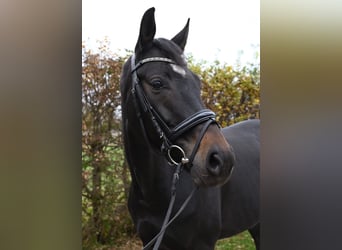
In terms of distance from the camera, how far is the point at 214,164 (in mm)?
2012

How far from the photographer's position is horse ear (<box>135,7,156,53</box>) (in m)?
2.18

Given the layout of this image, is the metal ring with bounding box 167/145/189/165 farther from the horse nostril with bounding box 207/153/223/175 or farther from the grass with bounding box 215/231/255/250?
the grass with bounding box 215/231/255/250

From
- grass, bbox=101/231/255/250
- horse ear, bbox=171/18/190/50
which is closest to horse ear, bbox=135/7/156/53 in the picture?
horse ear, bbox=171/18/190/50

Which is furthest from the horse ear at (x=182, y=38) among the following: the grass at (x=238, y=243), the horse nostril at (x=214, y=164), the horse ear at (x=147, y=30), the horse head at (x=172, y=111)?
the grass at (x=238, y=243)

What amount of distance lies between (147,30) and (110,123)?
0.53 metres

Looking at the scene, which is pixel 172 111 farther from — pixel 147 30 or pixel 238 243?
pixel 238 243

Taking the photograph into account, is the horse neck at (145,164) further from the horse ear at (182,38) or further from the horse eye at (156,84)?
the horse ear at (182,38)

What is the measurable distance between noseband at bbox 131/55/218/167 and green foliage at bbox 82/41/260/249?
17cm
